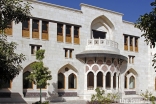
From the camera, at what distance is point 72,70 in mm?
27859

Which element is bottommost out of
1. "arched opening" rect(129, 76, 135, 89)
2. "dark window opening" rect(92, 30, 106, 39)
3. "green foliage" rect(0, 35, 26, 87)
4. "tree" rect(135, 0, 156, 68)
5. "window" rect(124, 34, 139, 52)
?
"arched opening" rect(129, 76, 135, 89)

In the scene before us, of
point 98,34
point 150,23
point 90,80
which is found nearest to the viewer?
point 150,23

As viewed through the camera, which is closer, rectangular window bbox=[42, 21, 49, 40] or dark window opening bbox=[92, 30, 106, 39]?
rectangular window bbox=[42, 21, 49, 40]

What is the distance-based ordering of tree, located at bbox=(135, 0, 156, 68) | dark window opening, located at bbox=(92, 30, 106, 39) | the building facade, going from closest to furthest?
tree, located at bbox=(135, 0, 156, 68) → the building facade → dark window opening, located at bbox=(92, 30, 106, 39)

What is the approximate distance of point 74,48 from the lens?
1093 inches

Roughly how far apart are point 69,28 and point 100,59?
4389 millimetres

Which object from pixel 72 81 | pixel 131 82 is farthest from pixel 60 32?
pixel 131 82

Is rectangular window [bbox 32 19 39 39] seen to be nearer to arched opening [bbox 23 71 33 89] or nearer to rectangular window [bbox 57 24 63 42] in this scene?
rectangular window [bbox 57 24 63 42]

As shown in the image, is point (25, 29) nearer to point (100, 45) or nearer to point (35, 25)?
point (35, 25)

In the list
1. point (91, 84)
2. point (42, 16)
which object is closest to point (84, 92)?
point (91, 84)

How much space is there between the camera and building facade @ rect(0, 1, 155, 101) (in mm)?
24672

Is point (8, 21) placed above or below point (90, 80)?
above

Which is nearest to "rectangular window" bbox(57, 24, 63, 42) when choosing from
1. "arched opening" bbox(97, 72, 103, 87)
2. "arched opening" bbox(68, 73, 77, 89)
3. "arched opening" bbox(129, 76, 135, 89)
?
"arched opening" bbox(68, 73, 77, 89)

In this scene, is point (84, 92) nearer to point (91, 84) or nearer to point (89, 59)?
point (91, 84)
